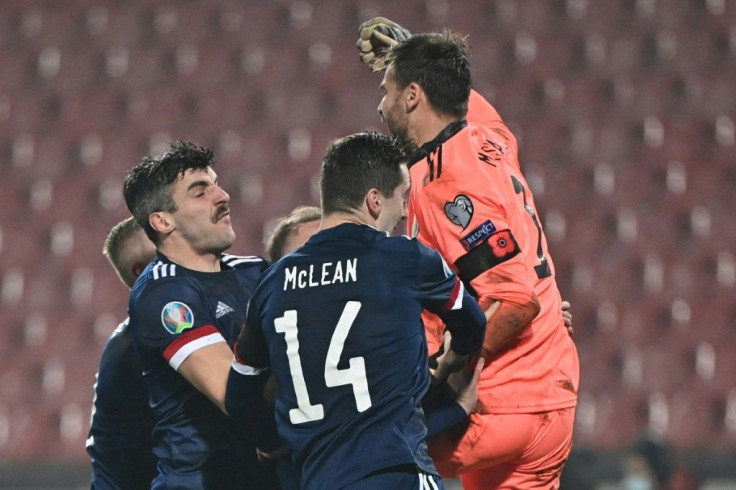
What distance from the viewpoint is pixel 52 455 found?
576cm

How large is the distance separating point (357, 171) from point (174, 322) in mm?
604

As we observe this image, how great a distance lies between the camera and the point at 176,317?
96.5 inches

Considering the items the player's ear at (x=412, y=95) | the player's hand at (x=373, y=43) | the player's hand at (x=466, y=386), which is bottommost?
the player's hand at (x=466, y=386)

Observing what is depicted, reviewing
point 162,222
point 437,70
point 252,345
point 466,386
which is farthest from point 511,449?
point 162,222

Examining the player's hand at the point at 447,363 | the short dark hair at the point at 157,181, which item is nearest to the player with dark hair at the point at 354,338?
the player's hand at the point at 447,363

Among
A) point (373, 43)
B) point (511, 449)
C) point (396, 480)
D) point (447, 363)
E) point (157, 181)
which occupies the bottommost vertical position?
point (511, 449)

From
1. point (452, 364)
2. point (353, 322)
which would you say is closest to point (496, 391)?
point (452, 364)

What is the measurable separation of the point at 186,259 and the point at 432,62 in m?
0.79

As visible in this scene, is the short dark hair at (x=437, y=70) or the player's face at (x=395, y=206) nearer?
the player's face at (x=395, y=206)

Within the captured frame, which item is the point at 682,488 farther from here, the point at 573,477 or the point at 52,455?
the point at 52,455

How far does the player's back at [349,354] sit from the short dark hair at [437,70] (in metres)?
0.56

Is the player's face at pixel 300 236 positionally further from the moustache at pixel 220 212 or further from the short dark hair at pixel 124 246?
the short dark hair at pixel 124 246

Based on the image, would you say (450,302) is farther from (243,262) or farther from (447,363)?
(243,262)

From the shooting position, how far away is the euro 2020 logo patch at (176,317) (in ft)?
8.00
